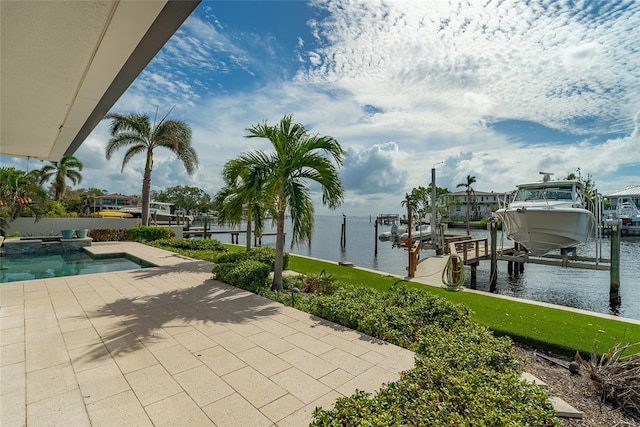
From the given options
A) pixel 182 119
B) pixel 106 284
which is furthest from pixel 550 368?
pixel 182 119

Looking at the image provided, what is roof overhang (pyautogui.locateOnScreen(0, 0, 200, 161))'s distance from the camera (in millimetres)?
1663

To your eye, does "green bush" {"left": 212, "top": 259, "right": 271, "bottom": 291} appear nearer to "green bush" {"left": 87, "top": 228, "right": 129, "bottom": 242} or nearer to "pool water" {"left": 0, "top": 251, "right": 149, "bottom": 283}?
"pool water" {"left": 0, "top": 251, "right": 149, "bottom": 283}

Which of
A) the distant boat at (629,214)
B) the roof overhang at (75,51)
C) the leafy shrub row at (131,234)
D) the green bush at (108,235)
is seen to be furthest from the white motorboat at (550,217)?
the distant boat at (629,214)

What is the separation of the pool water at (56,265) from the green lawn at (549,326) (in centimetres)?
1037

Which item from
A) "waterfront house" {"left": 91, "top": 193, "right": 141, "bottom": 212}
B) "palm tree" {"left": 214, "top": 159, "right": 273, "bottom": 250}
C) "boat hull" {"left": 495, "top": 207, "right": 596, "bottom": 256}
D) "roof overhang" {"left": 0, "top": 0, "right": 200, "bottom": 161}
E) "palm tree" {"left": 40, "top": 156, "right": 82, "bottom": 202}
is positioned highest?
"palm tree" {"left": 40, "top": 156, "right": 82, "bottom": 202}

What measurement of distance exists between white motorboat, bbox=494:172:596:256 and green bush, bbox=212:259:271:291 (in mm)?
10608

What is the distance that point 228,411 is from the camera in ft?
8.51

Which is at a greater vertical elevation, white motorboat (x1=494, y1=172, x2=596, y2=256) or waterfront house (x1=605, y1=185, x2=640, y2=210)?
waterfront house (x1=605, y1=185, x2=640, y2=210)

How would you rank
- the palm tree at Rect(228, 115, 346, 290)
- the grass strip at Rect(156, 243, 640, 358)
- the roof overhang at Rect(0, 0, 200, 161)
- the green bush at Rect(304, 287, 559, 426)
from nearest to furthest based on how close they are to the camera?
1. the roof overhang at Rect(0, 0, 200, 161)
2. the green bush at Rect(304, 287, 559, 426)
3. the grass strip at Rect(156, 243, 640, 358)
4. the palm tree at Rect(228, 115, 346, 290)

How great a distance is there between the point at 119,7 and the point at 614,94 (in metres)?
12.8

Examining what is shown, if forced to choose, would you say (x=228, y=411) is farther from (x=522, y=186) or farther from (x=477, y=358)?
(x=522, y=186)

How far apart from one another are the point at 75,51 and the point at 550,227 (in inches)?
559

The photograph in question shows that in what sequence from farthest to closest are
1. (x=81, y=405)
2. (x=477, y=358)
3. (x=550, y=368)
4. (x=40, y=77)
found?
1. (x=550, y=368)
2. (x=477, y=358)
3. (x=81, y=405)
4. (x=40, y=77)

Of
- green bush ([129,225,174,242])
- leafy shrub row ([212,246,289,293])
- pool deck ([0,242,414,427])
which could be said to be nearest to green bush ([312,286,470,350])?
pool deck ([0,242,414,427])
